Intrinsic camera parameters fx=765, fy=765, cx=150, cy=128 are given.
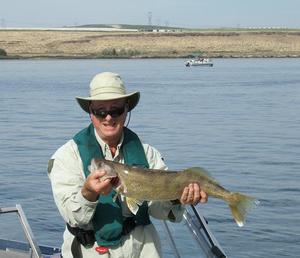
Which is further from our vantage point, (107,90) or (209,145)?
(209,145)

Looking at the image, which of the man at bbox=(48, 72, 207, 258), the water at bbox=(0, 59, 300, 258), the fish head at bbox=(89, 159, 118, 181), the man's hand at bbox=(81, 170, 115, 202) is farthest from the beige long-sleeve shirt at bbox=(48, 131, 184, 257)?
the water at bbox=(0, 59, 300, 258)

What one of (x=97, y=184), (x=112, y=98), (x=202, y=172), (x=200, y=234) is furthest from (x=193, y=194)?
(x=200, y=234)

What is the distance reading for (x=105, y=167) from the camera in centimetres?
407

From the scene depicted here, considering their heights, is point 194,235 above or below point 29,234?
above

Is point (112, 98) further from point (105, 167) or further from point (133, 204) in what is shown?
point (133, 204)

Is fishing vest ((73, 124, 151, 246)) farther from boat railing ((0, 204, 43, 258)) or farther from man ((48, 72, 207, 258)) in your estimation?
boat railing ((0, 204, 43, 258))

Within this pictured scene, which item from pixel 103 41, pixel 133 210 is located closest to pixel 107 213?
pixel 133 210

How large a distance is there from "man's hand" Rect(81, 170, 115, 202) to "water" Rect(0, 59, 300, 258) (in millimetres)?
2349

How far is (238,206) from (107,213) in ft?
2.54

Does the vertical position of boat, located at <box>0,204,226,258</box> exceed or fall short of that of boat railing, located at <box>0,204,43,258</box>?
it exceeds it

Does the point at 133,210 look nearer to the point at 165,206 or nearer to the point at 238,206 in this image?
the point at 165,206

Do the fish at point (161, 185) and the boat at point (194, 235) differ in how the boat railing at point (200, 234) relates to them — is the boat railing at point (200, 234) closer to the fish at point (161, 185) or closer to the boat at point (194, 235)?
the boat at point (194, 235)

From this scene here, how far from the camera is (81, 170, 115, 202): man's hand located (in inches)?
159

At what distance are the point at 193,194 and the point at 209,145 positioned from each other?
839 inches
